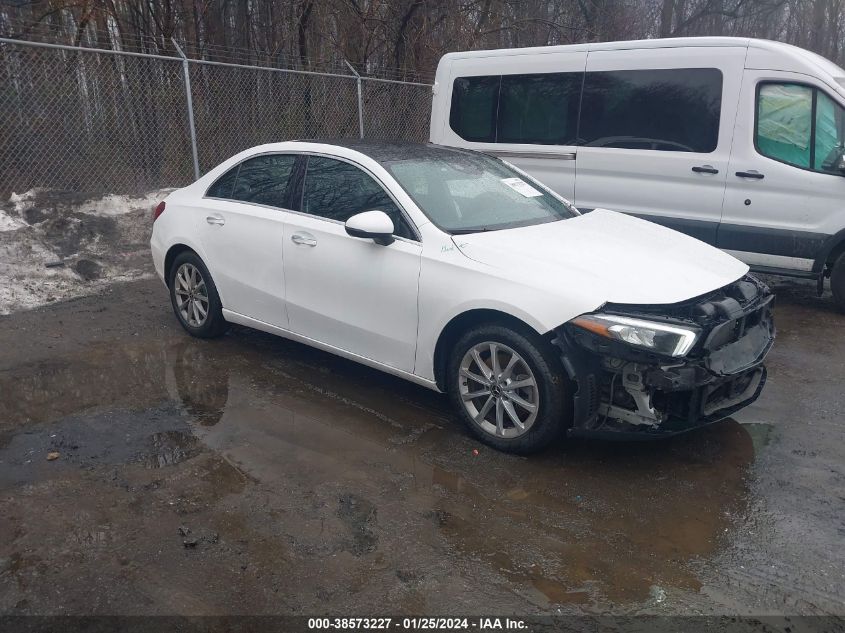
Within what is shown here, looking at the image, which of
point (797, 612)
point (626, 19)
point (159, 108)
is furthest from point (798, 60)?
point (626, 19)

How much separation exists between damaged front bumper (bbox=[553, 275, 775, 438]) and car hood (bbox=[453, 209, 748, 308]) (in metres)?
0.10

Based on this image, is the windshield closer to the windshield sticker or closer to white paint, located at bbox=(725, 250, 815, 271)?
the windshield sticker

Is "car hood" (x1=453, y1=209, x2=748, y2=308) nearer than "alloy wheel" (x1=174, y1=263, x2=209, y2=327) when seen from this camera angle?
Yes

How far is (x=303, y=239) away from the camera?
4969 millimetres

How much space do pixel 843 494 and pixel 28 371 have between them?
17.2 ft

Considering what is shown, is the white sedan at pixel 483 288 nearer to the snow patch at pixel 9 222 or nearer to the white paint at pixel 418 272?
the white paint at pixel 418 272

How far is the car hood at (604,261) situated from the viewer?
12.5 ft

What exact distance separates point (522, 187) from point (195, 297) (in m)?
2.72

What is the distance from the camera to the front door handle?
4.92 m

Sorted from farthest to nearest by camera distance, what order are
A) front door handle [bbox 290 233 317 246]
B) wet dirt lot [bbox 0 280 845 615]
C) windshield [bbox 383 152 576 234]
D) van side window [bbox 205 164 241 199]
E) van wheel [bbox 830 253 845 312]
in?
van wheel [bbox 830 253 845 312] < van side window [bbox 205 164 241 199] < front door handle [bbox 290 233 317 246] < windshield [bbox 383 152 576 234] < wet dirt lot [bbox 0 280 845 615]

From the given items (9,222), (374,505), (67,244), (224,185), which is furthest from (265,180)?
(9,222)

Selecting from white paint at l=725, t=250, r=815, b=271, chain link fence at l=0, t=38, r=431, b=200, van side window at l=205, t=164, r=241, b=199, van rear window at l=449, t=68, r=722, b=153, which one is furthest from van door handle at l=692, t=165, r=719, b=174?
chain link fence at l=0, t=38, r=431, b=200

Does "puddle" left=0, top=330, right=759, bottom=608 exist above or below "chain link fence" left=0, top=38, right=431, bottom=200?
below

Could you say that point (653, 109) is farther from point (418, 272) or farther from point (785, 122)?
point (418, 272)
